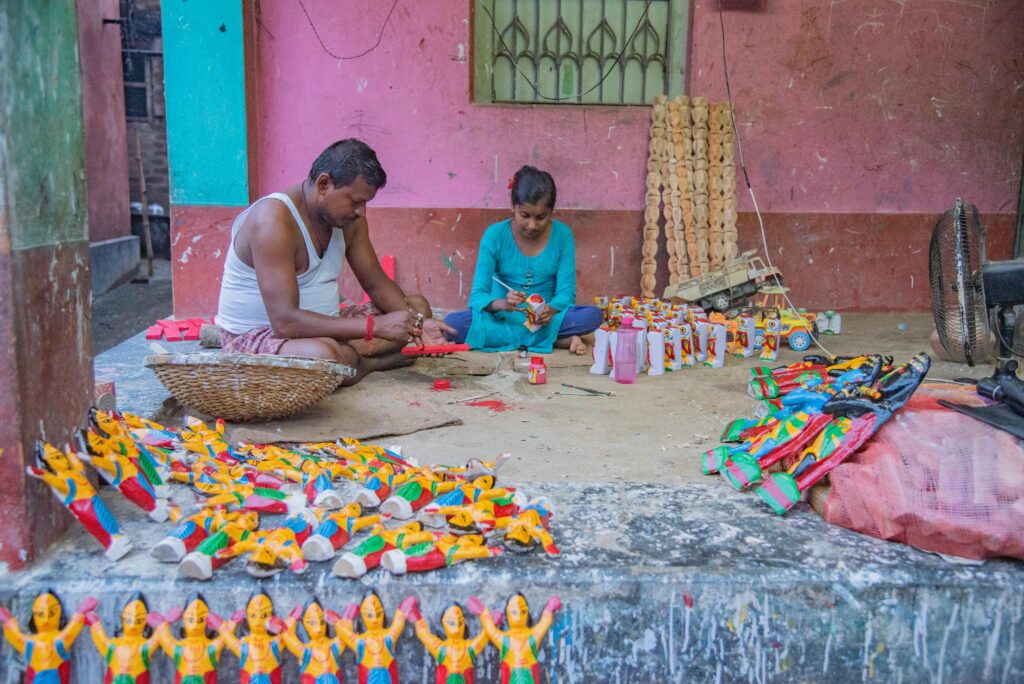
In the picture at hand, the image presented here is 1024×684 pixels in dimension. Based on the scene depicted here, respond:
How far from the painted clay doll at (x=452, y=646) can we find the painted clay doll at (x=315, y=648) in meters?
0.18

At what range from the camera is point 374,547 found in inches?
75.6

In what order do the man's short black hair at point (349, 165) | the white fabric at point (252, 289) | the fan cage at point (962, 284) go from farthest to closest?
the white fabric at point (252, 289) → the man's short black hair at point (349, 165) → the fan cage at point (962, 284)

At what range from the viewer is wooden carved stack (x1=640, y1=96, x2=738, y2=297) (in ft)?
18.7

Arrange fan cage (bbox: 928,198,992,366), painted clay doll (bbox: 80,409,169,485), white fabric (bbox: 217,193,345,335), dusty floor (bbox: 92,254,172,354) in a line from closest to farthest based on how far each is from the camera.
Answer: painted clay doll (bbox: 80,409,169,485) < fan cage (bbox: 928,198,992,366) < white fabric (bbox: 217,193,345,335) < dusty floor (bbox: 92,254,172,354)

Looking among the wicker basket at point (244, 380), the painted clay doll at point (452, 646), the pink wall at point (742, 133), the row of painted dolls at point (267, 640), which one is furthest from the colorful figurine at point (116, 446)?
the pink wall at point (742, 133)

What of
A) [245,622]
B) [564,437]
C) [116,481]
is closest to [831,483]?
[564,437]

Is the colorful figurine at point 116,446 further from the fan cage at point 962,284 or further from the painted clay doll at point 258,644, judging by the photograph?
the fan cage at point 962,284

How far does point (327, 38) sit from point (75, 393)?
4.13 metres

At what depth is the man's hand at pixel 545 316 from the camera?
4.64 m

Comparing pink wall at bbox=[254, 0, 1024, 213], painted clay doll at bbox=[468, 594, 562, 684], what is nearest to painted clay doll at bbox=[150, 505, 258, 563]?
painted clay doll at bbox=[468, 594, 562, 684]

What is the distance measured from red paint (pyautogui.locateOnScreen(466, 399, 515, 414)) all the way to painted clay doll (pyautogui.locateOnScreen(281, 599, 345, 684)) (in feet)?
5.70

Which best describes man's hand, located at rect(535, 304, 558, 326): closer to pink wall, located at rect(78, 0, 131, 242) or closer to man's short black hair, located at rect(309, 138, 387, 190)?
man's short black hair, located at rect(309, 138, 387, 190)

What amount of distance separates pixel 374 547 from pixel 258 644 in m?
→ 0.31

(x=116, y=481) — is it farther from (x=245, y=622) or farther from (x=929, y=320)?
(x=929, y=320)
